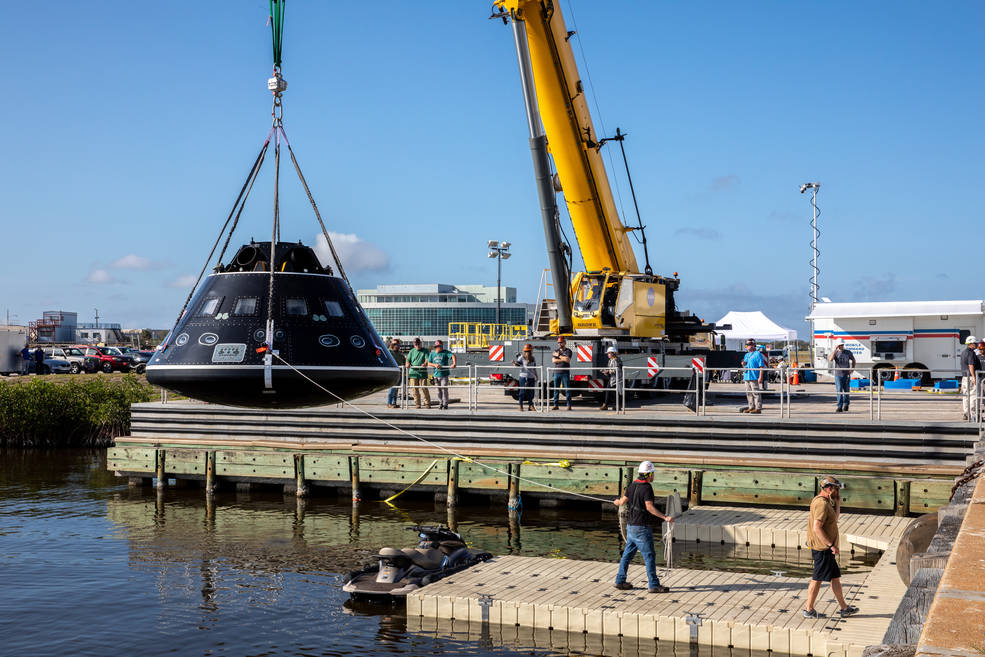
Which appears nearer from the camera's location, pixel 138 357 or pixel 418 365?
pixel 418 365

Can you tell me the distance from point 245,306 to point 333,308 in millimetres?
1034

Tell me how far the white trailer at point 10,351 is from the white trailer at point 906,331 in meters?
43.7

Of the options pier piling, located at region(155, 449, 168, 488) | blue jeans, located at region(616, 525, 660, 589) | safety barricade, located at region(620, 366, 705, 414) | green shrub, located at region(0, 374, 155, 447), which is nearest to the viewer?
blue jeans, located at region(616, 525, 660, 589)

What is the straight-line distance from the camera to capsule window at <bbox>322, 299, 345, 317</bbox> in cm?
1123

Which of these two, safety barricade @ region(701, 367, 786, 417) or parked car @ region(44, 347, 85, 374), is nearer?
safety barricade @ region(701, 367, 786, 417)

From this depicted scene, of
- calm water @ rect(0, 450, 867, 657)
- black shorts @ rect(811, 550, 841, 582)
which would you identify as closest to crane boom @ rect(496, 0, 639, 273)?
calm water @ rect(0, 450, 867, 657)

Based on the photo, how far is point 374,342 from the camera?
11523 mm

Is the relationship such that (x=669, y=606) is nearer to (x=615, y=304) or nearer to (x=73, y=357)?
(x=615, y=304)

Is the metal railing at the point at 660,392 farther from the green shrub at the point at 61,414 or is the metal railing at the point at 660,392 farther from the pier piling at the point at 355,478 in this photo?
the green shrub at the point at 61,414

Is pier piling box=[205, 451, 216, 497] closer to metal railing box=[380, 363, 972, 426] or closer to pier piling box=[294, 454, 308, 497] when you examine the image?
pier piling box=[294, 454, 308, 497]

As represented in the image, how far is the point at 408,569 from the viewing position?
14812 mm

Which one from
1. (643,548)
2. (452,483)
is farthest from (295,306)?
(452,483)

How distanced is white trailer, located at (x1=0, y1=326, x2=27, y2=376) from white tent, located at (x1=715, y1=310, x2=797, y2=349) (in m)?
39.6

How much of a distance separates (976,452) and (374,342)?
38.3 ft
